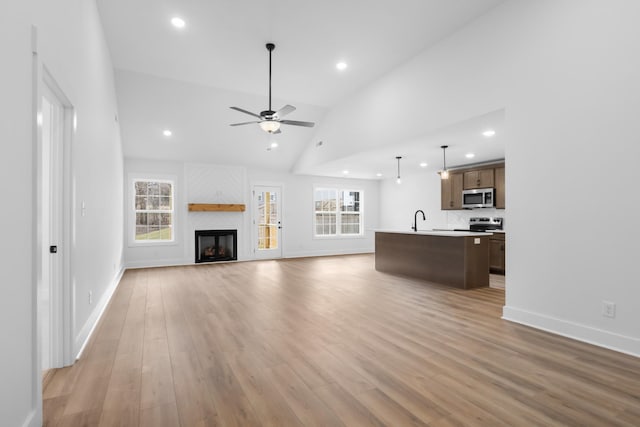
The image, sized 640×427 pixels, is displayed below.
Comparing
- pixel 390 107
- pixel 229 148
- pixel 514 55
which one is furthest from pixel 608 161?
pixel 229 148

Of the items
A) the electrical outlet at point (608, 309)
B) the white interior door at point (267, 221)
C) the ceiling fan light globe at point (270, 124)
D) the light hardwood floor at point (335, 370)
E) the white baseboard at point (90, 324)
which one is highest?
the ceiling fan light globe at point (270, 124)

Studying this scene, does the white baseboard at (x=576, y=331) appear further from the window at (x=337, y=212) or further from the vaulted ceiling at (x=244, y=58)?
the window at (x=337, y=212)

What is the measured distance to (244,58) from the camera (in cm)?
478

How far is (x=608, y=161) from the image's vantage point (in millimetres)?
2773

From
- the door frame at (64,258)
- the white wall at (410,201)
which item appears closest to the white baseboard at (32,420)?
the door frame at (64,258)

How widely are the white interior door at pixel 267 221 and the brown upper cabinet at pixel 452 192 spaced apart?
14.1 feet

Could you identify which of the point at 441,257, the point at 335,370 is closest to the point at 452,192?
the point at 441,257

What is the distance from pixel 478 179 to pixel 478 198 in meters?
0.41

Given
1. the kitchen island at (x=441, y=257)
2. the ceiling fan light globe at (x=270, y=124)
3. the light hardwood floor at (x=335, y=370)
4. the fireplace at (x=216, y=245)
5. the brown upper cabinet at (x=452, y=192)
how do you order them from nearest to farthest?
the light hardwood floor at (x=335, y=370) < the ceiling fan light globe at (x=270, y=124) < the kitchen island at (x=441, y=257) < the brown upper cabinet at (x=452, y=192) < the fireplace at (x=216, y=245)

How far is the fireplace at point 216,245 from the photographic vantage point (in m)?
7.96

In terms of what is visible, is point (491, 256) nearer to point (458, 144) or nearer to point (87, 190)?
point (458, 144)

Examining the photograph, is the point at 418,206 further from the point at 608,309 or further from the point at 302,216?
the point at 608,309

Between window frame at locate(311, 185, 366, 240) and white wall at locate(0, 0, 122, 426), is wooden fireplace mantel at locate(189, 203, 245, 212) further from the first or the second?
white wall at locate(0, 0, 122, 426)

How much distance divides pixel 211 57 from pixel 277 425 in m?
4.81
